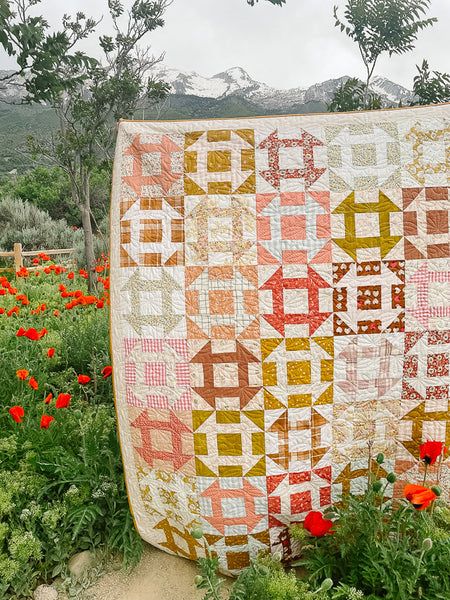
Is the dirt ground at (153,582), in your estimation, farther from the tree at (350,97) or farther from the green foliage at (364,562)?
the tree at (350,97)

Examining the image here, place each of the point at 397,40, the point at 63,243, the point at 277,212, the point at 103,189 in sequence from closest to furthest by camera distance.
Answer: the point at 277,212, the point at 397,40, the point at 63,243, the point at 103,189

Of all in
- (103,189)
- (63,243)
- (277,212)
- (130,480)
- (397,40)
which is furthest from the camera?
(103,189)

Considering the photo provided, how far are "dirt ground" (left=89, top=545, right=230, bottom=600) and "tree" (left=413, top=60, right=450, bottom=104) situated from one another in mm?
3650

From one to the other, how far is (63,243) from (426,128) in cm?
933

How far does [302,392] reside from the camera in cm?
200

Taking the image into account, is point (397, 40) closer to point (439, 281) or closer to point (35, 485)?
point (439, 281)

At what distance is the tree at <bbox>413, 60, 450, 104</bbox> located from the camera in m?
4.04

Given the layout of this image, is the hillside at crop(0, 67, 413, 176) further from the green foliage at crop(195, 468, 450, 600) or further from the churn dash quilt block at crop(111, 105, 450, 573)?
the green foliage at crop(195, 468, 450, 600)

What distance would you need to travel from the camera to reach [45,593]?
2.04m

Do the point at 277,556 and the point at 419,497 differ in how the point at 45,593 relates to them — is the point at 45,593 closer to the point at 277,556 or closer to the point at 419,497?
the point at 277,556

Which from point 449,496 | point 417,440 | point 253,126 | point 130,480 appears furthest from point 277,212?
point 449,496

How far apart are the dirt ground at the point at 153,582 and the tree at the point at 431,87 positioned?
144 inches

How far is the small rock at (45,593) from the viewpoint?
2.03 m

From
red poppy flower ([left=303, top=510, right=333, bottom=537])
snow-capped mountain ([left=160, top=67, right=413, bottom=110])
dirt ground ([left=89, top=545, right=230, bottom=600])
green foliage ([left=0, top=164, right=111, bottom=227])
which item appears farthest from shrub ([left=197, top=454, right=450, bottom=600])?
snow-capped mountain ([left=160, top=67, right=413, bottom=110])
